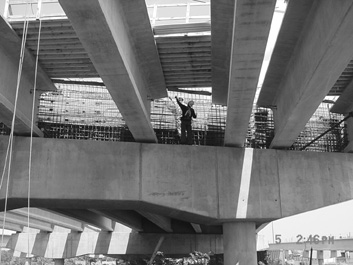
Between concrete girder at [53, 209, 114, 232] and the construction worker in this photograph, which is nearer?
the construction worker

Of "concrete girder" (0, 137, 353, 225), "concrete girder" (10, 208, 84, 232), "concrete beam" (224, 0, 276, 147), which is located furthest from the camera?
"concrete girder" (10, 208, 84, 232)

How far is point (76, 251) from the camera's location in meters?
32.2

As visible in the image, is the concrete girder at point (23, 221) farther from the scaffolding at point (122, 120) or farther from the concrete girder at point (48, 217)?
the scaffolding at point (122, 120)

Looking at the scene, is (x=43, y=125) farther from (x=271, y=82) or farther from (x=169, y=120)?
(x=271, y=82)

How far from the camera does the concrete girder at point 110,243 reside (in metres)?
27.7

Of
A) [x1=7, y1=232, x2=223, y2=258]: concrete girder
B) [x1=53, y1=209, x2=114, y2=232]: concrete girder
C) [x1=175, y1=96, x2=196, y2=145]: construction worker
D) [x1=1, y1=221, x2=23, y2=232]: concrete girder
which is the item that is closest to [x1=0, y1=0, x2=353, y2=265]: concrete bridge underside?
[x1=175, y1=96, x2=196, y2=145]: construction worker

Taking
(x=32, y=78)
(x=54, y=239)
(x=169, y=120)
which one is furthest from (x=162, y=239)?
(x=32, y=78)

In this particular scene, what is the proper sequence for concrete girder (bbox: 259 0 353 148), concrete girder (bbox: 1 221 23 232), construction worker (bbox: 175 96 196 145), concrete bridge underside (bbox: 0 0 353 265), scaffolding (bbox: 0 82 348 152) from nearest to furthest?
concrete girder (bbox: 259 0 353 148) → concrete bridge underside (bbox: 0 0 353 265) → construction worker (bbox: 175 96 196 145) → scaffolding (bbox: 0 82 348 152) → concrete girder (bbox: 1 221 23 232)

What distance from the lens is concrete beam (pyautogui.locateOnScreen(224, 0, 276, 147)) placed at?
205 inches

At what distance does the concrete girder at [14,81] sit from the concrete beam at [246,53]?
15.5 ft

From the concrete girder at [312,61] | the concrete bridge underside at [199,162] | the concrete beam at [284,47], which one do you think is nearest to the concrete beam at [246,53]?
the concrete bridge underside at [199,162]

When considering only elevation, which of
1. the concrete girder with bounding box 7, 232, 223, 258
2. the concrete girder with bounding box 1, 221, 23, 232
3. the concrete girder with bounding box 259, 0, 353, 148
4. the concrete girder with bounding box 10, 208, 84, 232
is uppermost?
the concrete girder with bounding box 259, 0, 353, 148

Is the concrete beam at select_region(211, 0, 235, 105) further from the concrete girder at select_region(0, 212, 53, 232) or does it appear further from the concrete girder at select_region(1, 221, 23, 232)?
the concrete girder at select_region(1, 221, 23, 232)

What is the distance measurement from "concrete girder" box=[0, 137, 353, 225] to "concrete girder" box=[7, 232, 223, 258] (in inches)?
665
